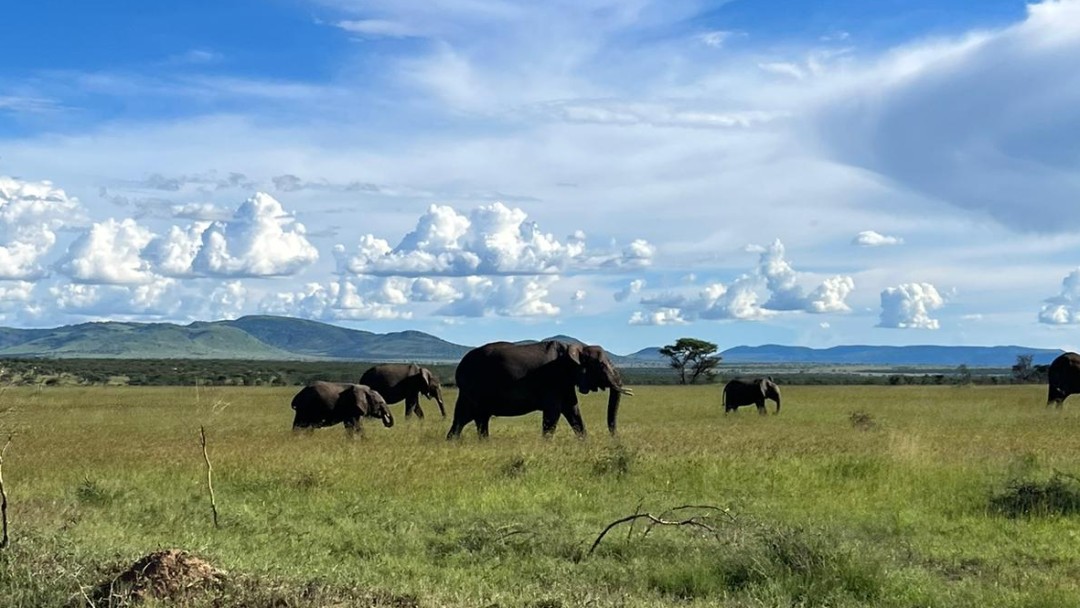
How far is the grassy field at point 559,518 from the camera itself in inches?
359

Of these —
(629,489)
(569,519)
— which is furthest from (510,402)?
(569,519)

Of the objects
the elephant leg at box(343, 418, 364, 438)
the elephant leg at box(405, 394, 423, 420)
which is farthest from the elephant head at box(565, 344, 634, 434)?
the elephant leg at box(405, 394, 423, 420)

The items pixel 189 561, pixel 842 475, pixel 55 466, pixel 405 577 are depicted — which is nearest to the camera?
pixel 189 561

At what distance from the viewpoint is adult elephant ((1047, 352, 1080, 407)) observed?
1384 inches

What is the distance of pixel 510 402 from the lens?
23.3 metres

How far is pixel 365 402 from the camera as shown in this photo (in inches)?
1009

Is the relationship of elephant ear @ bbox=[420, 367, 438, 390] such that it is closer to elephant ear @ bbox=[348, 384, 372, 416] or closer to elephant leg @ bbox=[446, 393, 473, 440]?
elephant ear @ bbox=[348, 384, 372, 416]

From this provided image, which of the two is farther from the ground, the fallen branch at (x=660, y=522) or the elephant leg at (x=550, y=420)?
the elephant leg at (x=550, y=420)

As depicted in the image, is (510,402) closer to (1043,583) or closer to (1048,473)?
(1048,473)

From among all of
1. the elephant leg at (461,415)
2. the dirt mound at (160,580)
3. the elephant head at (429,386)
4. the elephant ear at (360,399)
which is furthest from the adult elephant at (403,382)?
the dirt mound at (160,580)

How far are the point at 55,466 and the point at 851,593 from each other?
13.4 metres

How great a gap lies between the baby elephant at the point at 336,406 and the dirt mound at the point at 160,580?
54.7ft

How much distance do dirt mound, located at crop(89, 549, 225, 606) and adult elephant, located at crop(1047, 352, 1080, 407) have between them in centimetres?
3270

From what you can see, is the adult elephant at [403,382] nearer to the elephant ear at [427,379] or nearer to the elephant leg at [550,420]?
the elephant ear at [427,379]
